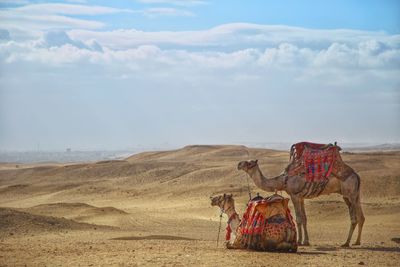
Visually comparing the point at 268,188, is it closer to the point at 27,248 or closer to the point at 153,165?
the point at 27,248

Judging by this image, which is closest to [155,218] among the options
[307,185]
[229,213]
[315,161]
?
[307,185]

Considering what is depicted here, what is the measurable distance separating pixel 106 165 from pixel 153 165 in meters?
4.07

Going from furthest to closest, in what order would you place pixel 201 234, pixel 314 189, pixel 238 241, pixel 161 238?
pixel 201 234, pixel 161 238, pixel 314 189, pixel 238 241

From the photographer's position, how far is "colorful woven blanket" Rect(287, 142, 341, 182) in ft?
61.6

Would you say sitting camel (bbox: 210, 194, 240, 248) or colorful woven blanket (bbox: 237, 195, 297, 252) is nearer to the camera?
colorful woven blanket (bbox: 237, 195, 297, 252)

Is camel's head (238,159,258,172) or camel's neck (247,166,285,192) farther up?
camel's head (238,159,258,172)

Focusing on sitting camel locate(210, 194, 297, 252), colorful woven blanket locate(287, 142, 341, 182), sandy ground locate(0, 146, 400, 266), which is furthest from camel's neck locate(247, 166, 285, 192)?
sitting camel locate(210, 194, 297, 252)

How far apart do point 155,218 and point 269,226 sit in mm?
12595

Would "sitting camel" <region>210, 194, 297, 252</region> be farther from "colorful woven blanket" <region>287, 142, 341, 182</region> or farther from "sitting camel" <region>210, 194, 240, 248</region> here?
"colorful woven blanket" <region>287, 142, 341, 182</region>

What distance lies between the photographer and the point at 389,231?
23.9m

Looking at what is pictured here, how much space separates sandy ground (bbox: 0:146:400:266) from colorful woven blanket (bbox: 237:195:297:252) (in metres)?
0.38

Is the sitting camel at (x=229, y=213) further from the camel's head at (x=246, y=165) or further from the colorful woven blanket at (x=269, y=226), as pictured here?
the camel's head at (x=246, y=165)

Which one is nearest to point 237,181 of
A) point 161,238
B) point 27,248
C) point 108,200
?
point 108,200

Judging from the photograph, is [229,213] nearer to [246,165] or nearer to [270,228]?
[270,228]
